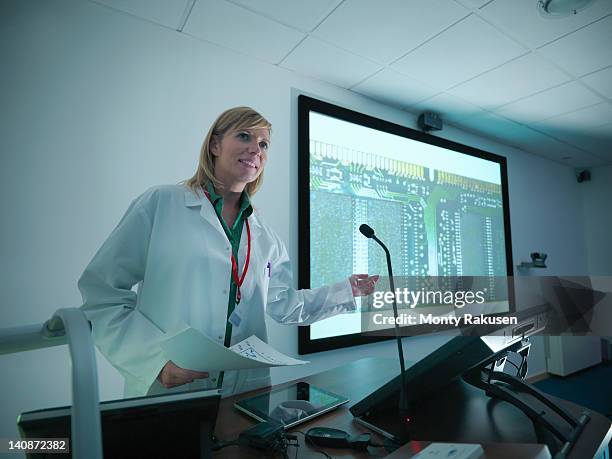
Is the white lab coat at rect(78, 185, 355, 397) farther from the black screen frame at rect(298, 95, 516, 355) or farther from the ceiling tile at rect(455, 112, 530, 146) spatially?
the ceiling tile at rect(455, 112, 530, 146)

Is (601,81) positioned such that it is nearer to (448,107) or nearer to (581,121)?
(581,121)

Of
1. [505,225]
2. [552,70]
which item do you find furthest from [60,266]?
[505,225]

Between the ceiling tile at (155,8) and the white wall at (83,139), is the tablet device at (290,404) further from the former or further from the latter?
the ceiling tile at (155,8)

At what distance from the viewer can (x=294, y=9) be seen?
1852mm

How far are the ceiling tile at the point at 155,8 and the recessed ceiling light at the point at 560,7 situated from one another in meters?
1.89

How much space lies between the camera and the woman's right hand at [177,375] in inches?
35.1

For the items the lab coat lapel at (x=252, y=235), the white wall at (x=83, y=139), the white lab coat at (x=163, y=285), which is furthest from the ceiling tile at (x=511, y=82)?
the white lab coat at (x=163, y=285)

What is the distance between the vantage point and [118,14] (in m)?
1.85

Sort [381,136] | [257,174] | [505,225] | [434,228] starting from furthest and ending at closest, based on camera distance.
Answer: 1. [505,225]
2. [434,228]
3. [381,136]
4. [257,174]

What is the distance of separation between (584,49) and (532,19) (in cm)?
60

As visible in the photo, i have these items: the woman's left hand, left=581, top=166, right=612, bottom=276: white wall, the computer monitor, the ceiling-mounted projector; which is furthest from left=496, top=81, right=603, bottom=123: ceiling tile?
the computer monitor

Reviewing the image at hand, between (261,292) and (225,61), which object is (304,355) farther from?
(225,61)

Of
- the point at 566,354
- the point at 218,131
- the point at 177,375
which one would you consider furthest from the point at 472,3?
the point at 566,354

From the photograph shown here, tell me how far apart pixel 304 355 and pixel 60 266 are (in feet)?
4.83
